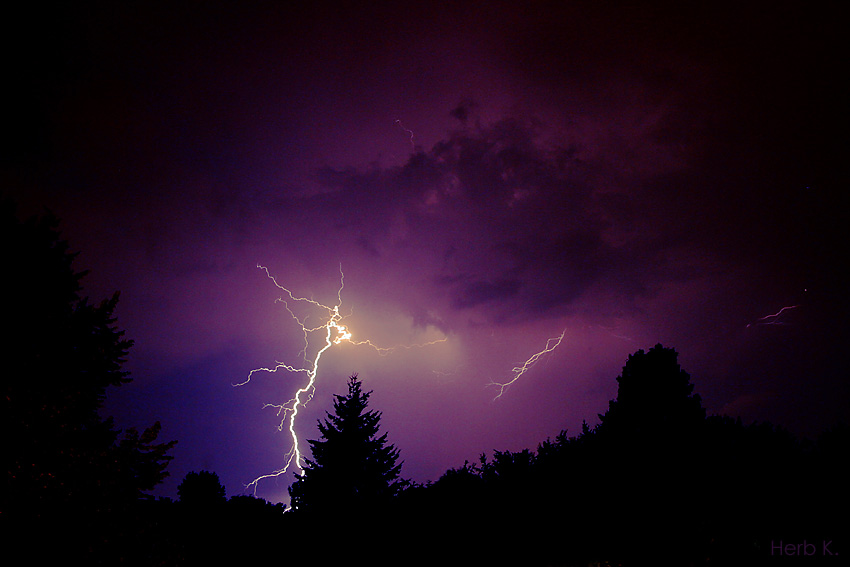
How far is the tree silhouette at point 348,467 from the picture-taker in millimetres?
14391

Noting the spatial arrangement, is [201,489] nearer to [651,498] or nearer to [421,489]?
[421,489]

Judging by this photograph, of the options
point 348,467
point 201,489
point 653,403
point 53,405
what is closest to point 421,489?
point 348,467

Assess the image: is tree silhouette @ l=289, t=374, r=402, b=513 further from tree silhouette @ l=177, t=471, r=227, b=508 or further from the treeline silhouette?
tree silhouette @ l=177, t=471, r=227, b=508

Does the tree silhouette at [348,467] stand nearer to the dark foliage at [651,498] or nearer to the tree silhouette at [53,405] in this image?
the dark foliage at [651,498]

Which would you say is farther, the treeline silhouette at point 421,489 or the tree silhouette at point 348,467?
the tree silhouette at point 348,467

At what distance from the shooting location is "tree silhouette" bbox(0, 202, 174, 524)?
3388 mm

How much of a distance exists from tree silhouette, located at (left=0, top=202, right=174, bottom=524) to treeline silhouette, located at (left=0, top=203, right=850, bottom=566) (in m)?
0.02

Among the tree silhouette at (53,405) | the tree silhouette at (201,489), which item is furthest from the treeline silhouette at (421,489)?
the tree silhouette at (201,489)

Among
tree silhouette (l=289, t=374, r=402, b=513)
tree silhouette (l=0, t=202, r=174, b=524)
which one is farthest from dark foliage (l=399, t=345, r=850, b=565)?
tree silhouette (l=0, t=202, r=174, b=524)

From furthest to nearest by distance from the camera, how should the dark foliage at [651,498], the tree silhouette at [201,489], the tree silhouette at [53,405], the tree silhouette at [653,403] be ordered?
the tree silhouette at [201,489] < the tree silhouette at [653,403] < the dark foliage at [651,498] < the tree silhouette at [53,405]

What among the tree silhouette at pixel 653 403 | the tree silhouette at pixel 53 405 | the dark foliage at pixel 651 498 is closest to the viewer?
the tree silhouette at pixel 53 405

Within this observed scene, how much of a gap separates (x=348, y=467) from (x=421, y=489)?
16.2 ft

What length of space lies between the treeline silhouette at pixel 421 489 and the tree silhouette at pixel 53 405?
2cm

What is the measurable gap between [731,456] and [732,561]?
2754 millimetres
